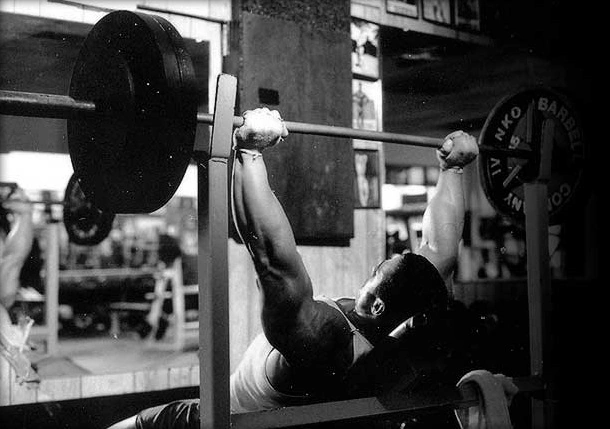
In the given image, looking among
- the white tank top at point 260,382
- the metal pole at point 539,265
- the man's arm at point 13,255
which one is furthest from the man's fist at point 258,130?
the man's arm at point 13,255

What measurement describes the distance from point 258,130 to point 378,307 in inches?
21.5

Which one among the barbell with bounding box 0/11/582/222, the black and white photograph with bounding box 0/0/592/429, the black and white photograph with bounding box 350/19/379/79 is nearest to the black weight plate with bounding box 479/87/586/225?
the black and white photograph with bounding box 0/0/592/429

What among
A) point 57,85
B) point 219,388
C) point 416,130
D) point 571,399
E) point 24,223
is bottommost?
point 571,399

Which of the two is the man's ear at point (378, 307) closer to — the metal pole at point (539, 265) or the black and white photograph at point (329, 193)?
the black and white photograph at point (329, 193)

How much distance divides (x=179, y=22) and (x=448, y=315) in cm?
118

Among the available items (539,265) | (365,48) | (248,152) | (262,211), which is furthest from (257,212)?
(365,48)

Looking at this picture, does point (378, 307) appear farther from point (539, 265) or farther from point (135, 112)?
point (135, 112)

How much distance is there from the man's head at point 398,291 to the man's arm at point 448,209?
0.17 metres

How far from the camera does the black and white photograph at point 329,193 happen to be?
4.15 feet

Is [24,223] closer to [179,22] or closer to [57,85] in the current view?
[57,85]

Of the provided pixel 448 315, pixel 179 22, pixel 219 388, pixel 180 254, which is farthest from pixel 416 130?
pixel 180 254

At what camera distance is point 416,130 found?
7.59ft

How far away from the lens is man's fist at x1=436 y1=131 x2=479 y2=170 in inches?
A: 70.6

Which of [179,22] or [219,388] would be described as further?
[179,22]
